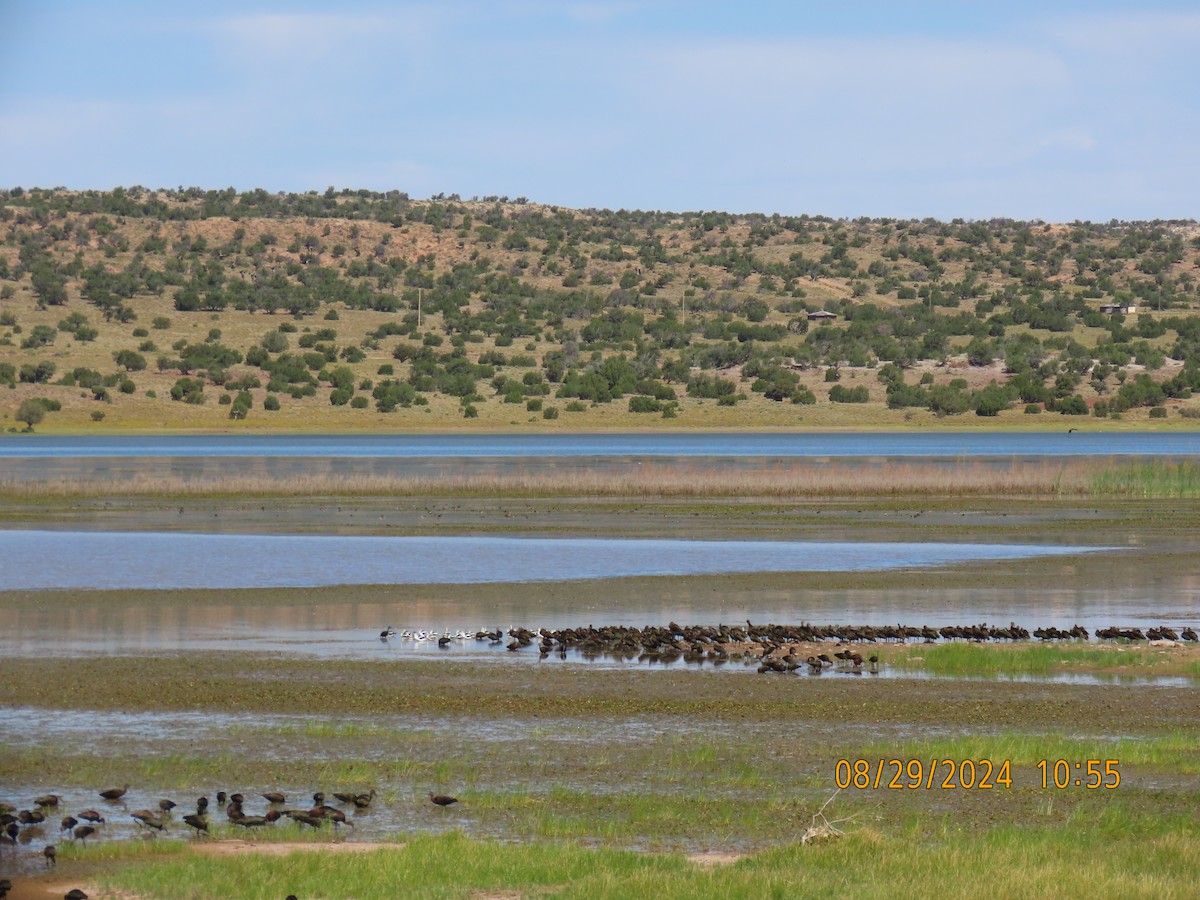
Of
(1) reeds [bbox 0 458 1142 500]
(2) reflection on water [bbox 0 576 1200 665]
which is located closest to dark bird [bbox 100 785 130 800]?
(2) reflection on water [bbox 0 576 1200 665]

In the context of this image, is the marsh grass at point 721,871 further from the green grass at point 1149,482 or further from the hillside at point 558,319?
the hillside at point 558,319

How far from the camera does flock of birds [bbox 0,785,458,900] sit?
39.3 ft

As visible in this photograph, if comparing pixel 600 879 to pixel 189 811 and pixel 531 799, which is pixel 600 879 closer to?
pixel 531 799

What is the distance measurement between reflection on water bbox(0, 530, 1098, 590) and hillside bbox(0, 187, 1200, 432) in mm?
52859

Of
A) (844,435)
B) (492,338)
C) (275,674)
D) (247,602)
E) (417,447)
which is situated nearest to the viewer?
(275,674)

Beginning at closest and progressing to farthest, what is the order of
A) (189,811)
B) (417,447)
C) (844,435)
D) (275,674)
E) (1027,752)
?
(189,811)
(1027,752)
(275,674)
(417,447)
(844,435)

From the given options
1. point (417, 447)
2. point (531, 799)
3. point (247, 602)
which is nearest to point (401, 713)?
point (531, 799)

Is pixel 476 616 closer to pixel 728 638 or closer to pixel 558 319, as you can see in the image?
pixel 728 638

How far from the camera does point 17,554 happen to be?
1391 inches

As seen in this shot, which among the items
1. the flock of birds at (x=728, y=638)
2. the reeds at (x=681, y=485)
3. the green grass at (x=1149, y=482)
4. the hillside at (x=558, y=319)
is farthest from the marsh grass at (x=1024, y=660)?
the hillside at (x=558, y=319)

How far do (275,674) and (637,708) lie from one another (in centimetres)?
481

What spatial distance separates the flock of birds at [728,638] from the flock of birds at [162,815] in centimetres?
877

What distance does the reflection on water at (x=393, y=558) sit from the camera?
31125 mm

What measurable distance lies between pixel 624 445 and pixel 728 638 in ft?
195
